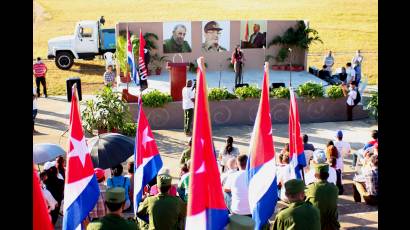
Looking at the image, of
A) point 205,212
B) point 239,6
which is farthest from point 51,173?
point 239,6

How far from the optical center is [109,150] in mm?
11148

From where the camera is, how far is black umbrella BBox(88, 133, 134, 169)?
10.9m

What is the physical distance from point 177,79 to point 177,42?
6.73 m

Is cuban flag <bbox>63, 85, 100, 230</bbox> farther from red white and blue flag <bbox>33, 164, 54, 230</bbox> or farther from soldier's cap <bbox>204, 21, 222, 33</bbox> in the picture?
soldier's cap <bbox>204, 21, 222, 33</bbox>

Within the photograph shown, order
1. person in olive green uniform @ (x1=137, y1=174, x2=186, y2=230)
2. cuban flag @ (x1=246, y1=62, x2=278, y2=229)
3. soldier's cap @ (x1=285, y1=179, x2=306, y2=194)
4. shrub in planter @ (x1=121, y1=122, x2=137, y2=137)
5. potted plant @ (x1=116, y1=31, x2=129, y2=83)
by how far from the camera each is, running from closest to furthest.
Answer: soldier's cap @ (x1=285, y1=179, x2=306, y2=194) < person in olive green uniform @ (x1=137, y1=174, x2=186, y2=230) < cuban flag @ (x1=246, y1=62, x2=278, y2=229) < shrub in planter @ (x1=121, y1=122, x2=137, y2=137) < potted plant @ (x1=116, y1=31, x2=129, y2=83)

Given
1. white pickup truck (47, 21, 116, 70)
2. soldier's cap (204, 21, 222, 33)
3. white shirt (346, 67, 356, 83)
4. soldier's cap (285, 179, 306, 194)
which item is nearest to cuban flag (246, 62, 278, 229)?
soldier's cap (285, 179, 306, 194)

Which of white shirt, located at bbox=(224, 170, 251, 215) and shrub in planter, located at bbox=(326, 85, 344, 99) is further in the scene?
shrub in planter, located at bbox=(326, 85, 344, 99)


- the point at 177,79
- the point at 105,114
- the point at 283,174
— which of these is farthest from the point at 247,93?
the point at 283,174

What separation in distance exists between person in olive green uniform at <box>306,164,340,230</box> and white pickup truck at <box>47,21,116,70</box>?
70.4 ft

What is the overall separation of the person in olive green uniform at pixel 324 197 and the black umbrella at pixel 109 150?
146 inches

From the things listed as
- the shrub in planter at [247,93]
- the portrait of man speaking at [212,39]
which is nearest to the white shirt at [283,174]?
the shrub in planter at [247,93]

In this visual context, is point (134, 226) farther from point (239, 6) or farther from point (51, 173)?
point (239, 6)

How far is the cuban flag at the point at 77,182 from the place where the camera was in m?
7.58

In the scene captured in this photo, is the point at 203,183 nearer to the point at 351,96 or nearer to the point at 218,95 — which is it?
the point at 218,95
